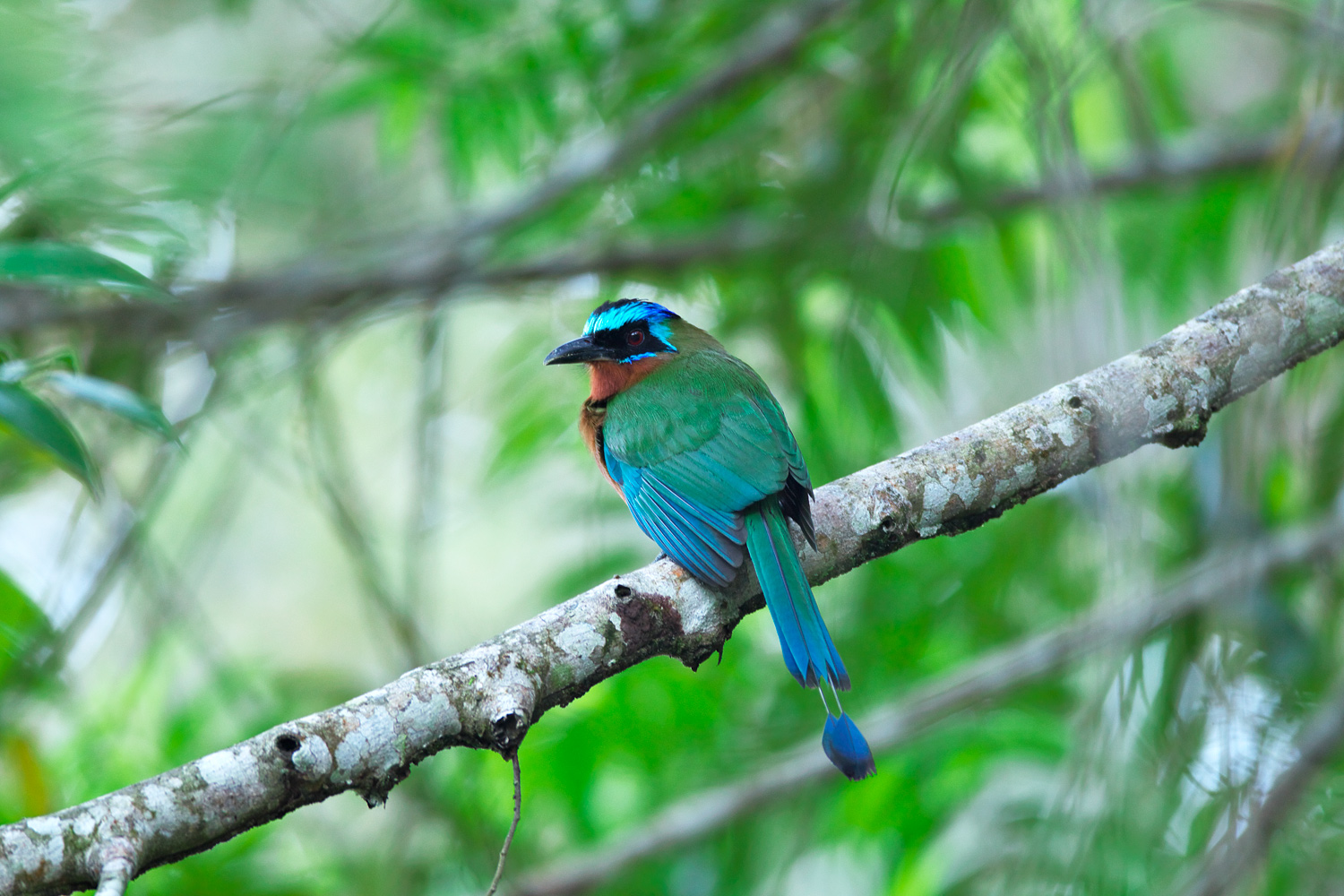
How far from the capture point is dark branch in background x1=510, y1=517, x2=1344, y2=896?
11.8ft

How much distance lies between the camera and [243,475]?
4.96 m

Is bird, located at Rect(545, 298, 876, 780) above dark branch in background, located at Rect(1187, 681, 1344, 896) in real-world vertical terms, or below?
above

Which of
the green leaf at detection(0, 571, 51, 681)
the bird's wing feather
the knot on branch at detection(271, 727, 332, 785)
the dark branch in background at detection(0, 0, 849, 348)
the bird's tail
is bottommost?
the bird's tail

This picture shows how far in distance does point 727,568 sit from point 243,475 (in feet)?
10.7

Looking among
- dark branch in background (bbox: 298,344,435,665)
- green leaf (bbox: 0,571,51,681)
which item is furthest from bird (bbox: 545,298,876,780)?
green leaf (bbox: 0,571,51,681)

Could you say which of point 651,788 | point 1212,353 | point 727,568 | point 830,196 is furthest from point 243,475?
point 1212,353

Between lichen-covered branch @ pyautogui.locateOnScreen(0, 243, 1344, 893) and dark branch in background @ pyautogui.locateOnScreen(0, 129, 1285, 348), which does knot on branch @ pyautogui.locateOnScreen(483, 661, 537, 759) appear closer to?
lichen-covered branch @ pyautogui.locateOnScreen(0, 243, 1344, 893)

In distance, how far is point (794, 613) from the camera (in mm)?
2455

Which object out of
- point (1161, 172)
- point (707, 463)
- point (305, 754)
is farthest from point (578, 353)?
point (1161, 172)

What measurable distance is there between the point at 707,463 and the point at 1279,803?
1.70 m

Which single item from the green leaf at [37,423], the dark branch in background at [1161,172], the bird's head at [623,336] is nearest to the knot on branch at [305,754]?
the green leaf at [37,423]

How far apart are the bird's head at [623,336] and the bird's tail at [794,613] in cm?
120

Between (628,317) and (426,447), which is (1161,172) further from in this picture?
(426,447)

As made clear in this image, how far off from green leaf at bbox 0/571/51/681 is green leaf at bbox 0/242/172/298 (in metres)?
0.83
